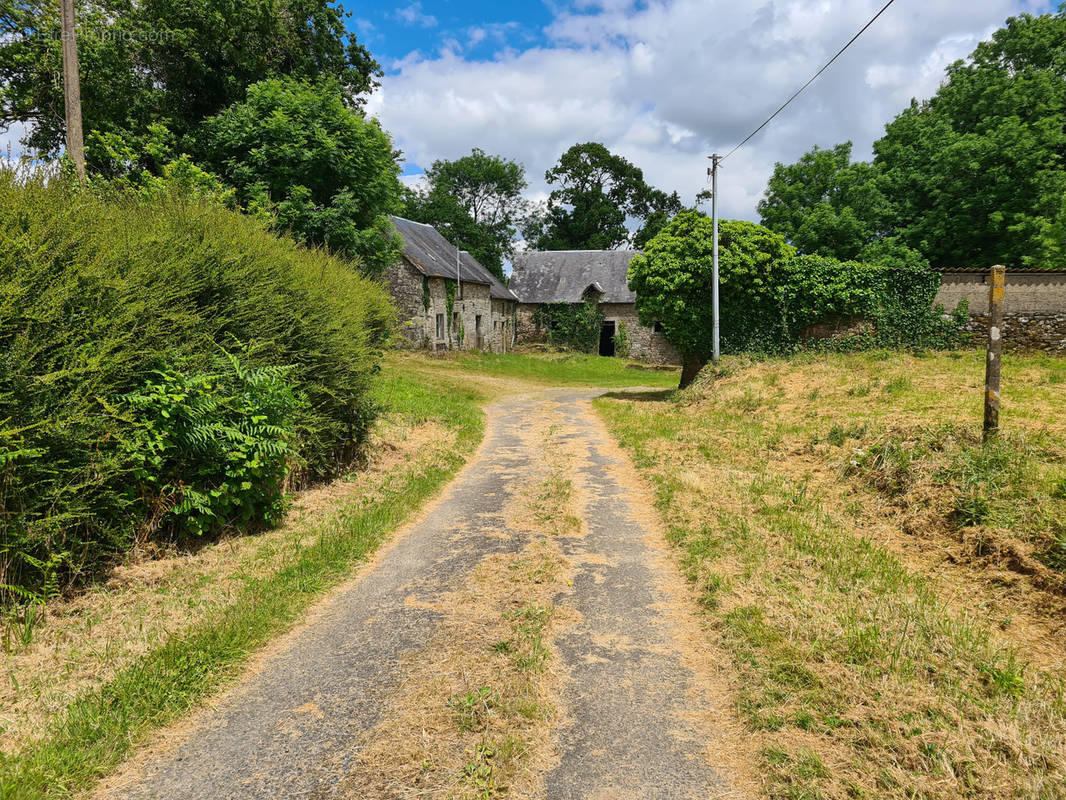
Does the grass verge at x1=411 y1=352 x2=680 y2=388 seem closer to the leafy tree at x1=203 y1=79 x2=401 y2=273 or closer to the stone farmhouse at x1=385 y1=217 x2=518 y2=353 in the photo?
the stone farmhouse at x1=385 y1=217 x2=518 y2=353

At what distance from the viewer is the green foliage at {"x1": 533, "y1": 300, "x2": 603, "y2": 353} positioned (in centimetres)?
3850

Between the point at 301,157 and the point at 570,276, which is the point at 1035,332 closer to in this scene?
the point at 301,157

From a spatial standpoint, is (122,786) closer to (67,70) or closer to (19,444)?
(19,444)

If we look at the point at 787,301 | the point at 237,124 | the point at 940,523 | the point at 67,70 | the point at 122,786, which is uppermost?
the point at 237,124

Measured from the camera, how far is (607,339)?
39.4 metres

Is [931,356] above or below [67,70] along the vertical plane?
below

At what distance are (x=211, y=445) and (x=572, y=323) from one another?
34504 millimetres

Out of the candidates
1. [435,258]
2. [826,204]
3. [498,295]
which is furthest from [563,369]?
[826,204]

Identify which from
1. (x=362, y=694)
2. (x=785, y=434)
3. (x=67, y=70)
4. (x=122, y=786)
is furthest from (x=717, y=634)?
(x=67, y=70)

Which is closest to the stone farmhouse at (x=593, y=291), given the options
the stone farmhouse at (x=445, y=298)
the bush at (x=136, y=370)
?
the stone farmhouse at (x=445, y=298)

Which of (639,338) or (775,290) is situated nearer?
(775,290)

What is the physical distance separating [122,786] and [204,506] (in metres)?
3.33

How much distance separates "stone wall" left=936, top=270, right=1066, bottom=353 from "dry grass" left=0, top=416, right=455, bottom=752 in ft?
70.2

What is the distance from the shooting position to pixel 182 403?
5371mm
